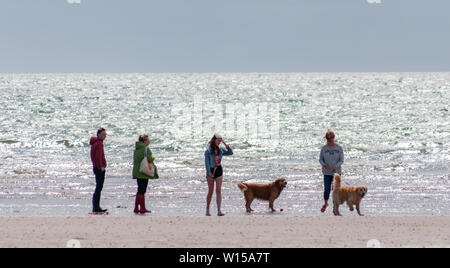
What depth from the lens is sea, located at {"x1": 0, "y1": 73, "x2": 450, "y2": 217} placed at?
1555 centimetres

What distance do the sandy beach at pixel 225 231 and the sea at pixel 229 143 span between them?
69.6 inches

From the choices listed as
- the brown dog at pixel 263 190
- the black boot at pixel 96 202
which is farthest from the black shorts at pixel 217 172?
the black boot at pixel 96 202

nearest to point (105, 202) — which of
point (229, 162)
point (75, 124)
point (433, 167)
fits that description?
point (229, 162)

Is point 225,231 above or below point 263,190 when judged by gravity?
below

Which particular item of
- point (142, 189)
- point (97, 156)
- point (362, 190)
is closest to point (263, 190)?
point (362, 190)

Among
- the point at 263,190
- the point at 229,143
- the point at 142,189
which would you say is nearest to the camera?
the point at 142,189

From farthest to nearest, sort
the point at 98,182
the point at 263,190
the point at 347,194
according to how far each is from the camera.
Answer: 1. the point at 263,190
2. the point at 98,182
3. the point at 347,194

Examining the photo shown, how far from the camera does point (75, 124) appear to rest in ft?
169

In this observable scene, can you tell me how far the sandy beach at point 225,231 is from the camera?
9.03 m

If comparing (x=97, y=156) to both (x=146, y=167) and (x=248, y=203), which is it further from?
(x=248, y=203)

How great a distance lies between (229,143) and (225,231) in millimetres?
28532

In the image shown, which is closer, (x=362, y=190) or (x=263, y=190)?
(x=362, y=190)

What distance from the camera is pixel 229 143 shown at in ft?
127

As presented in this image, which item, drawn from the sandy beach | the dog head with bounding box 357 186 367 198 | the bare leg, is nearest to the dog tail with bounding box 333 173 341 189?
the dog head with bounding box 357 186 367 198
